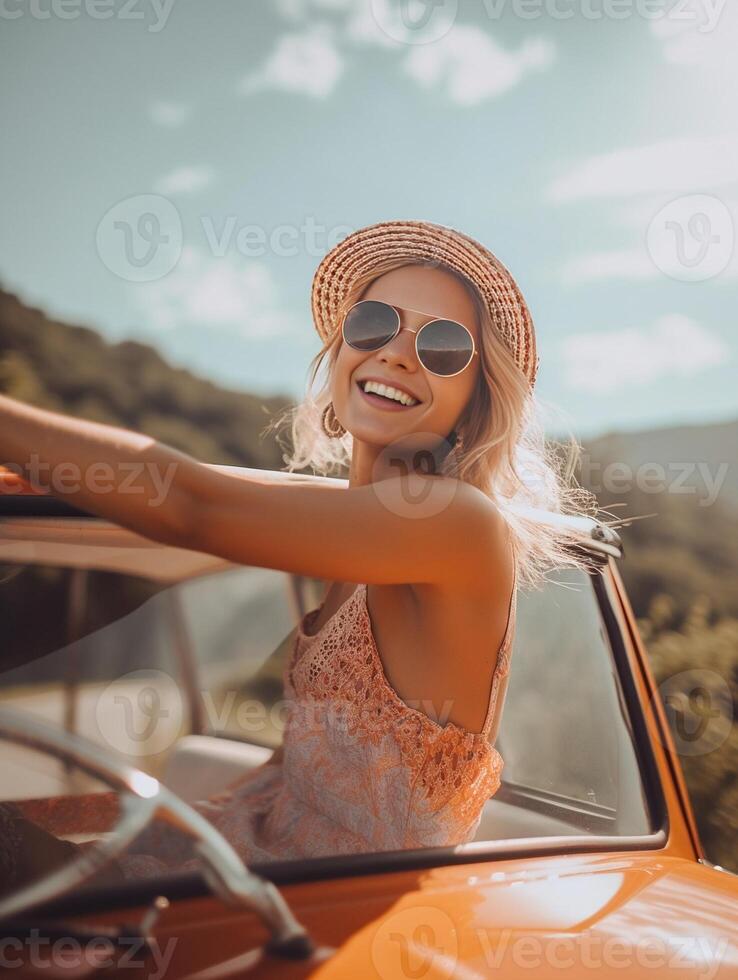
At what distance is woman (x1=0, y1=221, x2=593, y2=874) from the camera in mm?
1312

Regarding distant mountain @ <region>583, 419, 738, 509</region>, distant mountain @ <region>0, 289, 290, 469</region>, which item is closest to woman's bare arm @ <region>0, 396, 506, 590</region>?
distant mountain @ <region>583, 419, 738, 509</region>

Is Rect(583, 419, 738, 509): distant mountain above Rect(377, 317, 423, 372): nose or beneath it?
above

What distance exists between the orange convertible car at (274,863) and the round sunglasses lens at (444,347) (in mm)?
455

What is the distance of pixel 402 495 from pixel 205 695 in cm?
171

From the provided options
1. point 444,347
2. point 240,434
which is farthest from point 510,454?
point 240,434

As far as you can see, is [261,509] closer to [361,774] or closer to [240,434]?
[361,774]

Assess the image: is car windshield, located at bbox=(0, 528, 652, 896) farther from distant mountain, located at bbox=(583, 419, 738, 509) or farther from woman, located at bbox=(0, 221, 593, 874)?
distant mountain, located at bbox=(583, 419, 738, 509)

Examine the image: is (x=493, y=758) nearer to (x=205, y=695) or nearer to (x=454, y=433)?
(x=454, y=433)

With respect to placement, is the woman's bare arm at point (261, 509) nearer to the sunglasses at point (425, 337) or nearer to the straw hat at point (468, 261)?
the sunglasses at point (425, 337)

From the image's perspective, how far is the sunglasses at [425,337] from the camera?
1.91 m

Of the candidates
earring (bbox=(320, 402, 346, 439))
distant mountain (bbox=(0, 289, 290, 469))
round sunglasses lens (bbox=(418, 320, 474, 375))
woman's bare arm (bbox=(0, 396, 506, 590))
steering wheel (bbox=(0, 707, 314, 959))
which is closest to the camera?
steering wheel (bbox=(0, 707, 314, 959))

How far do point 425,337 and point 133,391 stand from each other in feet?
51.1

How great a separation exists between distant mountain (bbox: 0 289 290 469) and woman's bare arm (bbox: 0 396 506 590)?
539 inches

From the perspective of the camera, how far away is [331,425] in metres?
2.62
